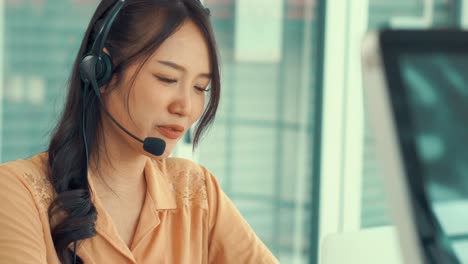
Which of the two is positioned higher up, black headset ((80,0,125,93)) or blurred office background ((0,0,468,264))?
black headset ((80,0,125,93))

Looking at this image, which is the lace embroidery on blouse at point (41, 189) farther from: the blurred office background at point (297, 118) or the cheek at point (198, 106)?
the blurred office background at point (297, 118)

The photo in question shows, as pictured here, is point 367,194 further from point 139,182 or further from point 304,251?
point 139,182

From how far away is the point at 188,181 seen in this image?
152cm

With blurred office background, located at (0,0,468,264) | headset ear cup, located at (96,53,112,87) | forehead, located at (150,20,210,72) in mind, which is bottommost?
blurred office background, located at (0,0,468,264)

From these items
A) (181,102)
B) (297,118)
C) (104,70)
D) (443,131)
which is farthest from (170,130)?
(297,118)

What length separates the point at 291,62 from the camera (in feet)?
10.5

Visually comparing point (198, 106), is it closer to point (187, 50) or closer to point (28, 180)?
point (187, 50)

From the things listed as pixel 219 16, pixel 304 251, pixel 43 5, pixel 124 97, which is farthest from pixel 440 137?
pixel 304 251

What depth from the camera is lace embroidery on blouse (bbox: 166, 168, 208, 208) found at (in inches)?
58.5

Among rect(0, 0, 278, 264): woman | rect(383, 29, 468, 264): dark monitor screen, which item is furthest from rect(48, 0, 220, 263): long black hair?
rect(383, 29, 468, 264): dark monitor screen

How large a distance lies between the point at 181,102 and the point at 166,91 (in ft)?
0.11

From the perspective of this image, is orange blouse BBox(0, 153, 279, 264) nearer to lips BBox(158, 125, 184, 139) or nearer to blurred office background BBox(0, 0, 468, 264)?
lips BBox(158, 125, 184, 139)

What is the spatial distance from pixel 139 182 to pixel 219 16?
1621 mm

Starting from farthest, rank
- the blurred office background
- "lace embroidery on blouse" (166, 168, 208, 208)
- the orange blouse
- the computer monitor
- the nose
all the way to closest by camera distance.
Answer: the blurred office background
"lace embroidery on blouse" (166, 168, 208, 208)
the nose
the orange blouse
the computer monitor
